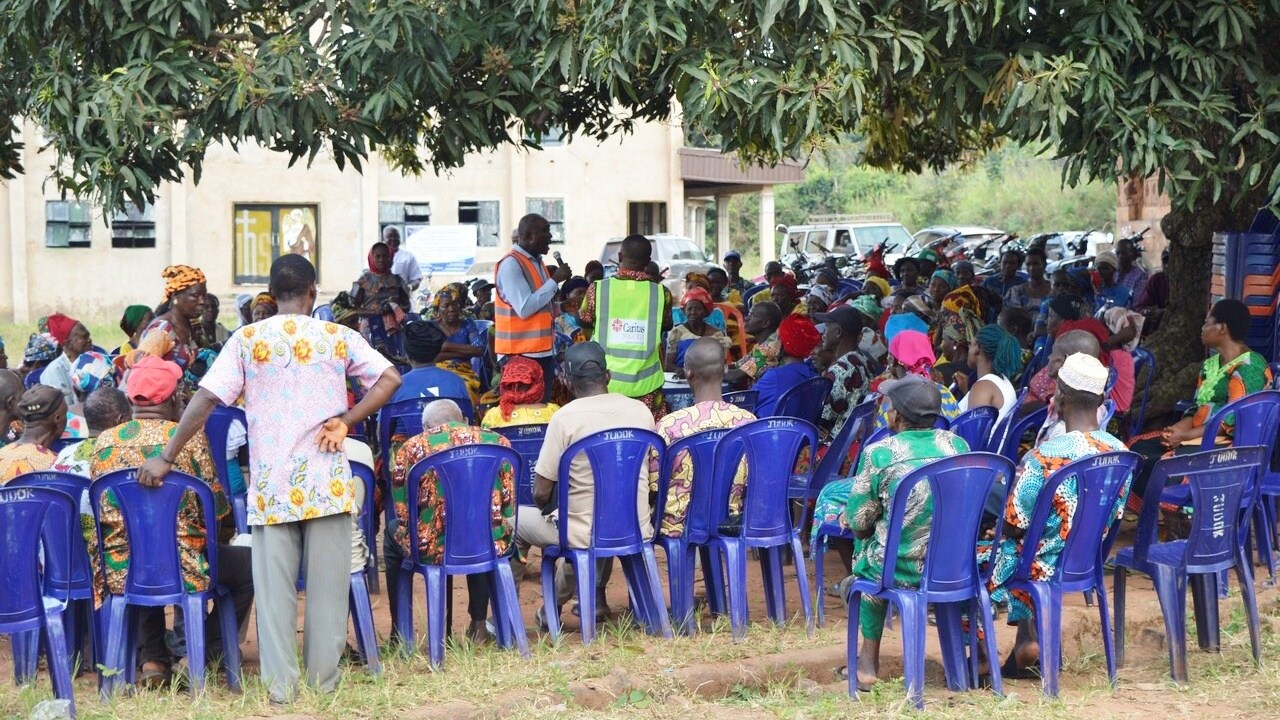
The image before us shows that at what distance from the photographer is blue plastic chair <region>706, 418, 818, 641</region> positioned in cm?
584

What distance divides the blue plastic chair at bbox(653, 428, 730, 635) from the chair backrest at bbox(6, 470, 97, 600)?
219 cm

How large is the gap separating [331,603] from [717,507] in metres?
1.65

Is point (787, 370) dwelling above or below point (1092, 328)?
below

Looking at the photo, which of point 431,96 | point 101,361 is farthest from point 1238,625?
point 101,361

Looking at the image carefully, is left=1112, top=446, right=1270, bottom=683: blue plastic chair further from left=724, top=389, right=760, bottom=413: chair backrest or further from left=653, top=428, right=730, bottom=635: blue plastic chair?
left=724, top=389, right=760, bottom=413: chair backrest

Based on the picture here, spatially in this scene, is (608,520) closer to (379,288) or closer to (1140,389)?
(1140,389)

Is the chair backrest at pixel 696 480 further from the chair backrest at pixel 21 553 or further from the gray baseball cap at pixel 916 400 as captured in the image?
the chair backrest at pixel 21 553

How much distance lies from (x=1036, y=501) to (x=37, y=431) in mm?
3799

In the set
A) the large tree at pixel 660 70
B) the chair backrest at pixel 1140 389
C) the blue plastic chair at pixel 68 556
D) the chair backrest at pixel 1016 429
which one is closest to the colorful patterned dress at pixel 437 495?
the blue plastic chair at pixel 68 556

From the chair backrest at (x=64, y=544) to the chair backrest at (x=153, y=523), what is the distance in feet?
0.34

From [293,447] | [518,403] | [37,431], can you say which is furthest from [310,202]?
[293,447]

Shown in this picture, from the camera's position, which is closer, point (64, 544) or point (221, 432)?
point (64, 544)

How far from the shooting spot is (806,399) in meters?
7.77

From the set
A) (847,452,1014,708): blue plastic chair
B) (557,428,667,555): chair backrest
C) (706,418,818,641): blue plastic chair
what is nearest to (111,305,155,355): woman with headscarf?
(557,428,667,555): chair backrest
